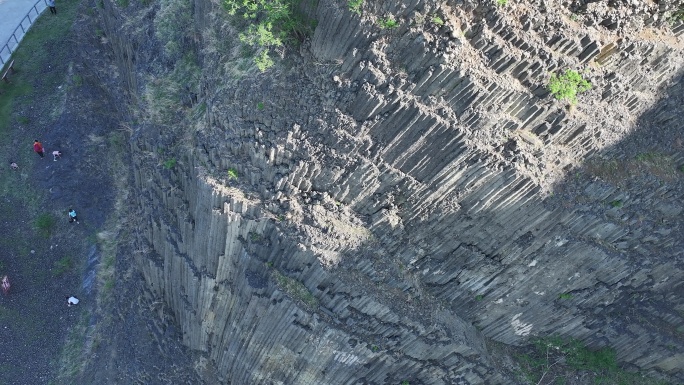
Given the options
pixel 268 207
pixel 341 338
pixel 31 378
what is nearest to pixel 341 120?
pixel 268 207

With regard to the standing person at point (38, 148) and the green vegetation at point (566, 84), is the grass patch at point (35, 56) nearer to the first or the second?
the standing person at point (38, 148)

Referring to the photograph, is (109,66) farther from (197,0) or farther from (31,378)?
(31,378)

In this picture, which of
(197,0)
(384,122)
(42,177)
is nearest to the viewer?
(384,122)

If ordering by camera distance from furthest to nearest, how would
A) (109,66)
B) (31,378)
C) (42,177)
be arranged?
1. (109,66)
2. (42,177)
3. (31,378)

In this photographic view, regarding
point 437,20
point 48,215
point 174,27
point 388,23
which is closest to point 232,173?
point 388,23

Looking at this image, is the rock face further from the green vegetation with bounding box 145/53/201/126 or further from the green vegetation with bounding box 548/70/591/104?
the green vegetation with bounding box 145/53/201/126

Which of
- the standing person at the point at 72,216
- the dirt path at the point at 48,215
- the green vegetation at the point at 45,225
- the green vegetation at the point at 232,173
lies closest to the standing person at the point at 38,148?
the dirt path at the point at 48,215

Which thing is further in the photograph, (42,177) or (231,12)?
(42,177)
